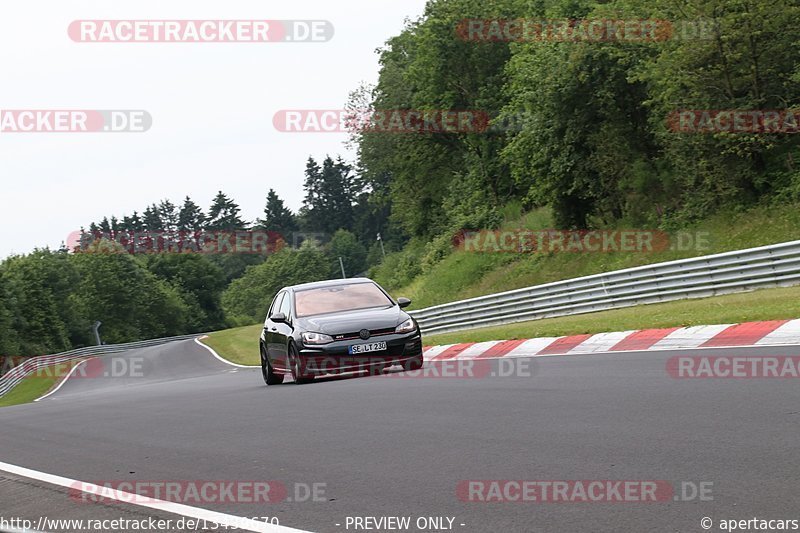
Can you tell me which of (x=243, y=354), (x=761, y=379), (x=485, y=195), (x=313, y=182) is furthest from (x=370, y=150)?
(x=313, y=182)

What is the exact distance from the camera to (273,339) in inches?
647

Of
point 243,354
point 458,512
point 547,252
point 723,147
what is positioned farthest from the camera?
point 243,354

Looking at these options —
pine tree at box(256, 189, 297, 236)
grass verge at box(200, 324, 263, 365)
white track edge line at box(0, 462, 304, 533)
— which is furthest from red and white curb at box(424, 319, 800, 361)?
pine tree at box(256, 189, 297, 236)

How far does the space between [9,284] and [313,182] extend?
274ft

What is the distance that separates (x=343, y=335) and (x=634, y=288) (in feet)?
43.2

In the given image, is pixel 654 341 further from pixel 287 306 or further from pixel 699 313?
pixel 287 306

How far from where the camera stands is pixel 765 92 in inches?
1276

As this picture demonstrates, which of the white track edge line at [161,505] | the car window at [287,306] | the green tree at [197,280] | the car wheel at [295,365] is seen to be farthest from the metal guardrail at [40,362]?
the green tree at [197,280]

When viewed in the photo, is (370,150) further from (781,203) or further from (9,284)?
(781,203)

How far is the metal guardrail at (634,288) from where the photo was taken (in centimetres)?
2194

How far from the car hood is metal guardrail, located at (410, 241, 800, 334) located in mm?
10115

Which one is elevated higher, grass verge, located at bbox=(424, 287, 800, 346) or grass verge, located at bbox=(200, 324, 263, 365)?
grass verge, located at bbox=(424, 287, 800, 346)

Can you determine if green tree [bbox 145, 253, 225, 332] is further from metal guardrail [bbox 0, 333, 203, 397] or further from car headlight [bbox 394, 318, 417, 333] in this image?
car headlight [bbox 394, 318, 417, 333]

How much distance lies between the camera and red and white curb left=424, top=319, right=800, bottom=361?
13.2 m
